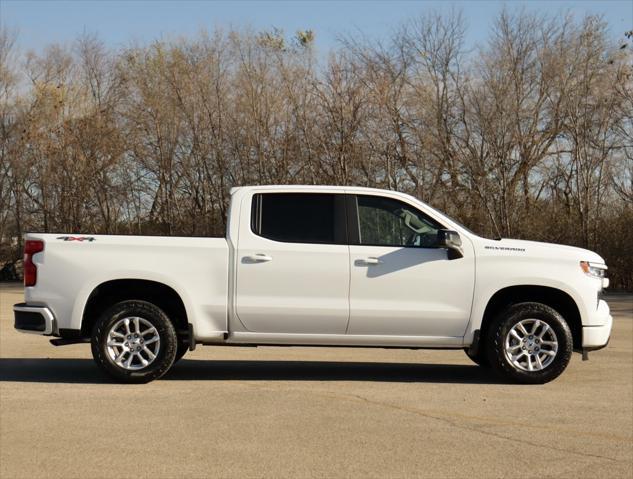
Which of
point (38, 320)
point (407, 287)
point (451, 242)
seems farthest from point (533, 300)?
point (38, 320)

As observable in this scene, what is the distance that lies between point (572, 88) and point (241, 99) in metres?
12.2

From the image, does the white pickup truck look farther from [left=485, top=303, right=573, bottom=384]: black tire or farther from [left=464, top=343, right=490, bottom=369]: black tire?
[left=464, top=343, right=490, bottom=369]: black tire

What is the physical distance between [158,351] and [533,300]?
3936mm

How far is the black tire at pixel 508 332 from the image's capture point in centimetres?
907

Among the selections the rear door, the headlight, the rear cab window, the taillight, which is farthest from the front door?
the taillight

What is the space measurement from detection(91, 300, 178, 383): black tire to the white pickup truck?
1 cm

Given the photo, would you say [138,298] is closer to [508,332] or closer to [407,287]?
[407,287]

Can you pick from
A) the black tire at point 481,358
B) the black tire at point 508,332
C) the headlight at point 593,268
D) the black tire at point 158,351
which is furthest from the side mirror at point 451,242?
the black tire at point 158,351

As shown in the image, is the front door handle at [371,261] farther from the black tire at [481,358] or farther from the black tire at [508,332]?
the black tire at [481,358]

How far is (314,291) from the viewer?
9109 millimetres

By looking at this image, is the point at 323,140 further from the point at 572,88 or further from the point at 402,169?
the point at 572,88

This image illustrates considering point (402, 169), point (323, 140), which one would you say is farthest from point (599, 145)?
point (323, 140)

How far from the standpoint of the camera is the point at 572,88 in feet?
99.2

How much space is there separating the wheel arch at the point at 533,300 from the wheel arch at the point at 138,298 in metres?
3.17
